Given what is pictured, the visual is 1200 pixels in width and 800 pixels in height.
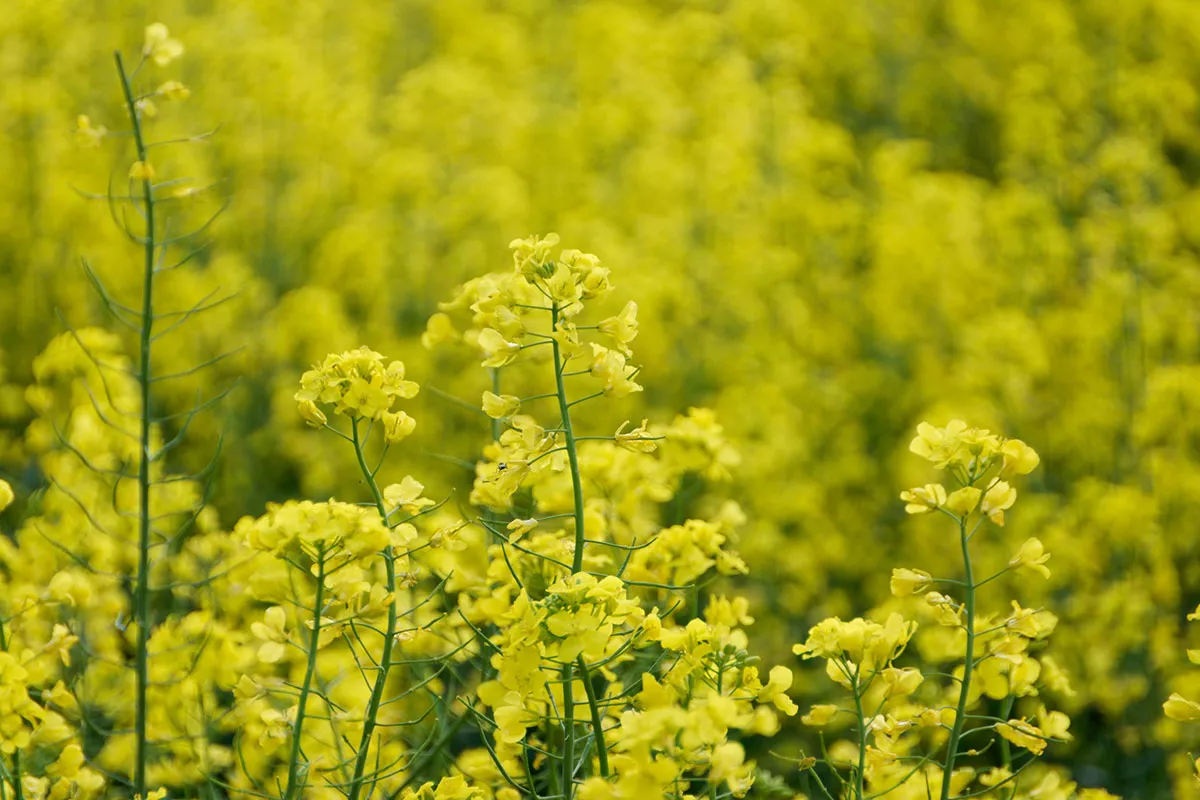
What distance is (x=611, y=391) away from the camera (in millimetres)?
1584

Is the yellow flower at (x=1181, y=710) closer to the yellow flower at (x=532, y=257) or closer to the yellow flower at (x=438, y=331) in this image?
the yellow flower at (x=532, y=257)

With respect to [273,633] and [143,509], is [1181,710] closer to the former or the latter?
[273,633]

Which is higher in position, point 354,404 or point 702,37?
point 354,404

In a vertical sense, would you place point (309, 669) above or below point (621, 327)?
below

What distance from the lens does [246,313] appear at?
5.51 m

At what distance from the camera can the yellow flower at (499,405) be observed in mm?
1569

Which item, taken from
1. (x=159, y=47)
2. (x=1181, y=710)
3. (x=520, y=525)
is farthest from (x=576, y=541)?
(x=159, y=47)

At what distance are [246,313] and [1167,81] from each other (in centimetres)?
481

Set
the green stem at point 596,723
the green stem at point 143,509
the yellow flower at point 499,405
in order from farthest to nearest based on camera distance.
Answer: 1. the green stem at point 143,509
2. the yellow flower at point 499,405
3. the green stem at point 596,723

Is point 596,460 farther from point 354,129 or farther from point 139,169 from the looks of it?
point 354,129

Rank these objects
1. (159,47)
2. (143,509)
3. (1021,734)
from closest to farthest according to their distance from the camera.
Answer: (1021,734) → (143,509) → (159,47)

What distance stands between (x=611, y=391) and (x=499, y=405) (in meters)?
0.15

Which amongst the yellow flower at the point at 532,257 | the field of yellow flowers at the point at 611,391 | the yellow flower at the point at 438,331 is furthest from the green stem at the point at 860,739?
the yellow flower at the point at 438,331

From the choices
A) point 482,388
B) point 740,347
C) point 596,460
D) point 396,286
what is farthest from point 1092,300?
point 596,460
